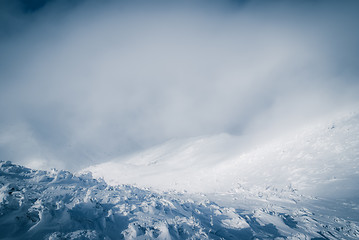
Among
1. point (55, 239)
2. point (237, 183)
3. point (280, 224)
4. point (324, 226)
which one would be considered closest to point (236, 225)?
point (280, 224)

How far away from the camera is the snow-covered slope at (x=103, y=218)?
60.3 ft

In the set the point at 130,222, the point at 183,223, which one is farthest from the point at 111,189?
the point at 183,223

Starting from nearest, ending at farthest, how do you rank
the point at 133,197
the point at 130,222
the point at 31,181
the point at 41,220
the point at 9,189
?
1. the point at 41,220
2. the point at 9,189
3. the point at 130,222
4. the point at 31,181
5. the point at 133,197

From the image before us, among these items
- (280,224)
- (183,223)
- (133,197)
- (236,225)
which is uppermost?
(133,197)

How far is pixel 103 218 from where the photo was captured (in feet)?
76.6

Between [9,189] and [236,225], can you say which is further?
[236,225]

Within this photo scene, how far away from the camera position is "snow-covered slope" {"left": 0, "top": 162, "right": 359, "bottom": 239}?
18391 millimetres

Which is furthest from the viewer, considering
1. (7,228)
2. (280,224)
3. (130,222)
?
(280,224)

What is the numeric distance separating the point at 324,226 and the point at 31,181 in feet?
220

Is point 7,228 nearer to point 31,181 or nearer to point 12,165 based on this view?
point 31,181

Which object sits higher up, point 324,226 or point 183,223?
point 183,223

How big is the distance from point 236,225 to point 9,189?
39.7 meters

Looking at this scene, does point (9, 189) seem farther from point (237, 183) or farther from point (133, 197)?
point (237, 183)

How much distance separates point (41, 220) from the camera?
18.4 meters
